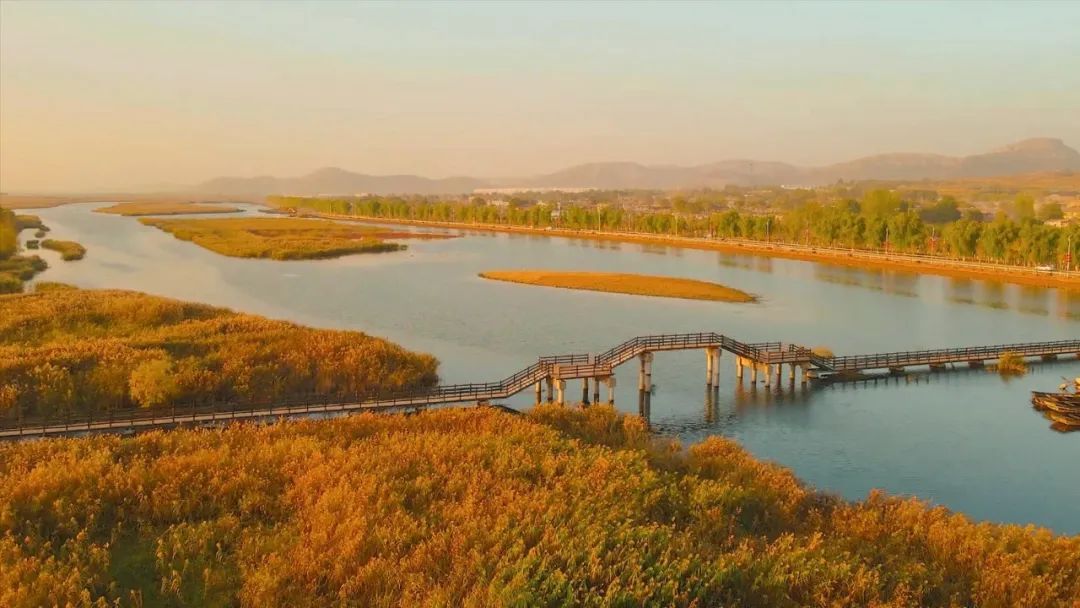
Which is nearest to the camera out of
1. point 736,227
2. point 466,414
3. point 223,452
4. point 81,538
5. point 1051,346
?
point 81,538

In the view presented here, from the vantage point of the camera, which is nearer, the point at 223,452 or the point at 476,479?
the point at 476,479

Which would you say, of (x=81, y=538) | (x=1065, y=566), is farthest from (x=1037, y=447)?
(x=81, y=538)

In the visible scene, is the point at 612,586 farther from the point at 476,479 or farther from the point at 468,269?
the point at 468,269

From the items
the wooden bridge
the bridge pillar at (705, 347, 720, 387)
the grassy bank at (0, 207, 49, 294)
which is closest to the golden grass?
the wooden bridge

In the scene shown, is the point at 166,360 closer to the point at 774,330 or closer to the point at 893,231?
the point at 774,330

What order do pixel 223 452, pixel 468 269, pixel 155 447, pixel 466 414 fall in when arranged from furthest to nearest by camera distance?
pixel 468 269 < pixel 466 414 < pixel 155 447 < pixel 223 452

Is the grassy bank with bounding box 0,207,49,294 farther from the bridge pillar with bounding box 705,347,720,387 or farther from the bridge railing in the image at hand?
the bridge railing
